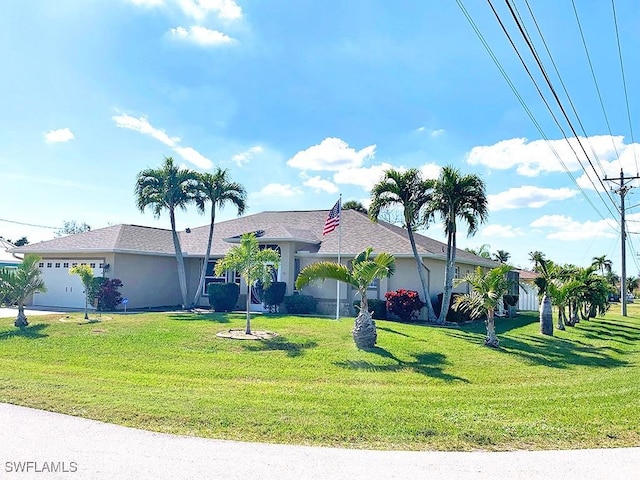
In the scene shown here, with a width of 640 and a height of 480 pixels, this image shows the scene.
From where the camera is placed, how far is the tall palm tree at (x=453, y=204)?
61.6 feet

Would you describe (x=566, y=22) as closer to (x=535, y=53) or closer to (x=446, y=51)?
(x=535, y=53)

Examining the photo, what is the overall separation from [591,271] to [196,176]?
19.5 metres

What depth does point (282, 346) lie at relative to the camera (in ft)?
43.3

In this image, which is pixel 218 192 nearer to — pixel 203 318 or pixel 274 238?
pixel 274 238

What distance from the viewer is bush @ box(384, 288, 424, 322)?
19.6 meters

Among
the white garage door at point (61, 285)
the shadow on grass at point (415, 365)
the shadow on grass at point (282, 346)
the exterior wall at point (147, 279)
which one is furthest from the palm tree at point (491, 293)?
the white garage door at point (61, 285)

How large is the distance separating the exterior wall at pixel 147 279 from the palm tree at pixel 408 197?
1240cm

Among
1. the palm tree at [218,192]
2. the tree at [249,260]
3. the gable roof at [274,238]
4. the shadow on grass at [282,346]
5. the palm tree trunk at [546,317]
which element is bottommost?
the shadow on grass at [282,346]

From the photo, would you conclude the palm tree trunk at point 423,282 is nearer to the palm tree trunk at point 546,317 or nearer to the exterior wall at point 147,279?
the palm tree trunk at point 546,317

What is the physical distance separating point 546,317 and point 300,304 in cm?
982

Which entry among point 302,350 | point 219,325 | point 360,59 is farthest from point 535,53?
point 219,325

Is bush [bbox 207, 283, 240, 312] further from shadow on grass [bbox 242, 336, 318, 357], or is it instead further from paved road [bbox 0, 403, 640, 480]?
paved road [bbox 0, 403, 640, 480]

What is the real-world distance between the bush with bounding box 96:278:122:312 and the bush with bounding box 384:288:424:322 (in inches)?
486

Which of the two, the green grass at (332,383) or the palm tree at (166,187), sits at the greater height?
the palm tree at (166,187)
